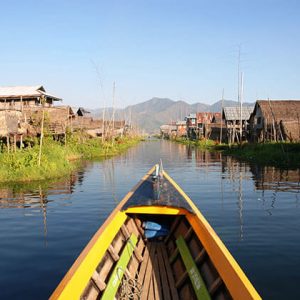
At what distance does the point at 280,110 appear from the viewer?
117ft

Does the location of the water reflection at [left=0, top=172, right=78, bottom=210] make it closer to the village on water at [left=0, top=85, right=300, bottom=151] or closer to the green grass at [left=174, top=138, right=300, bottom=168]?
the village on water at [left=0, top=85, right=300, bottom=151]

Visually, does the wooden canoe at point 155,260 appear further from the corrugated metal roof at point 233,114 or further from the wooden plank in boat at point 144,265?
the corrugated metal roof at point 233,114

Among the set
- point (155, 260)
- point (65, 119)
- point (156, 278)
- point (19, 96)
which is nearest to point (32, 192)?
point (155, 260)

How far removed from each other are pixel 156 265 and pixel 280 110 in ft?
107

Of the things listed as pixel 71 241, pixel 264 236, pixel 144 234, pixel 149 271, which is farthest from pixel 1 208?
pixel 264 236

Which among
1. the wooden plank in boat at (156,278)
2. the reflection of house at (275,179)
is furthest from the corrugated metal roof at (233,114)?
the wooden plank in boat at (156,278)

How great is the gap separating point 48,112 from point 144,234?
2340 centimetres

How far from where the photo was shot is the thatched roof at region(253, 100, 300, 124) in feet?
114

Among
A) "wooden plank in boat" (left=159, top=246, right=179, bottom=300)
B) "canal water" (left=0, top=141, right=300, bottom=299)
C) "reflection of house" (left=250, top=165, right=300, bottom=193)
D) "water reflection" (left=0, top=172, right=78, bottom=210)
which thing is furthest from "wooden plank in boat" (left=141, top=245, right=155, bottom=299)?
"reflection of house" (left=250, top=165, right=300, bottom=193)

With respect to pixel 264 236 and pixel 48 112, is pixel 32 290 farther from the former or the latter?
pixel 48 112

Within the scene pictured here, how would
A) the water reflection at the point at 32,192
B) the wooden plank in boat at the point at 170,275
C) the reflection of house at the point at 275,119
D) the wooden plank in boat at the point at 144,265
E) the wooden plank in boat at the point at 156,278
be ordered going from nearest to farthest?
the wooden plank in boat at the point at 170,275 < the wooden plank in boat at the point at 156,278 < the wooden plank in boat at the point at 144,265 < the water reflection at the point at 32,192 < the reflection of house at the point at 275,119

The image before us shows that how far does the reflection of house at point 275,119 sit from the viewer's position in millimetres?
30750

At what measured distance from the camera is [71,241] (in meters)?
8.15

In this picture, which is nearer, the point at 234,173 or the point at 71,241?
the point at 71,241
